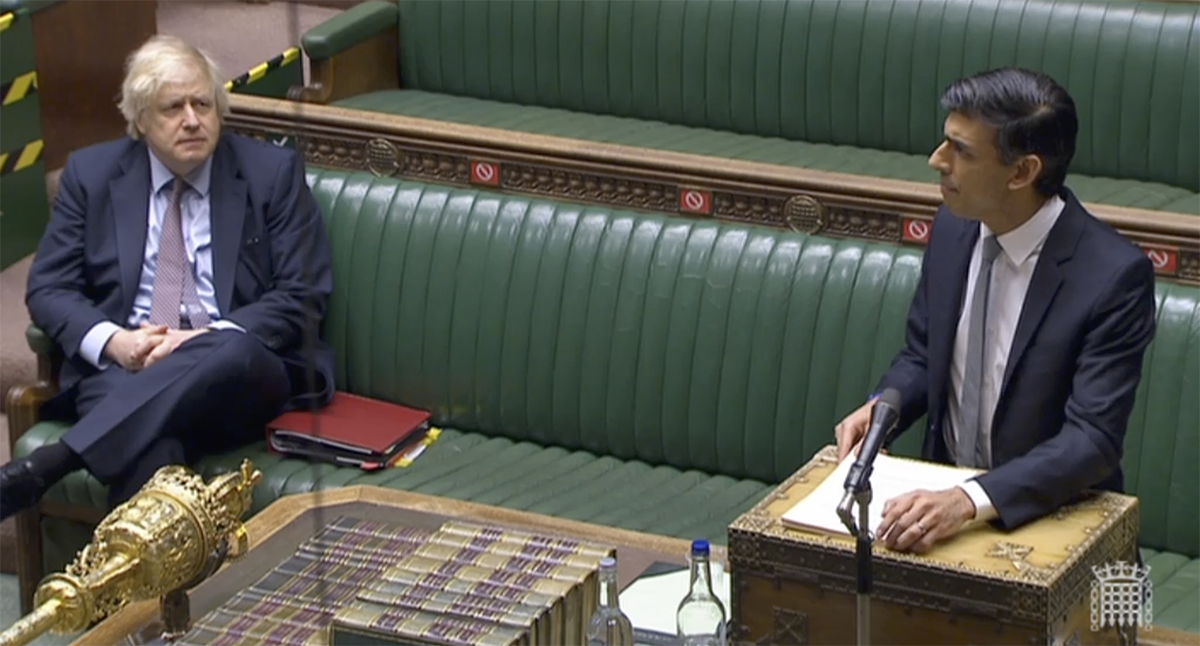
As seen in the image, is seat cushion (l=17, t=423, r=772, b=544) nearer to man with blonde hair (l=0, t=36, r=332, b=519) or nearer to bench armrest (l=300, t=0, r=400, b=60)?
man with blonde hair (l=0, t=36, r=332, b=519)

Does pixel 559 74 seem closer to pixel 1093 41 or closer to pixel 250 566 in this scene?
pixel 1093 41

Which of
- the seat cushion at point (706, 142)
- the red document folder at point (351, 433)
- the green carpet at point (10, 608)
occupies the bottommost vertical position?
the green carpet at point (10, 608)

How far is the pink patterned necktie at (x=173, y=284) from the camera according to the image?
4.45 meters

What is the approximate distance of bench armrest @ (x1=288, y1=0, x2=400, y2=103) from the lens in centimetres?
537

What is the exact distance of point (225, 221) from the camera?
14.7 ft

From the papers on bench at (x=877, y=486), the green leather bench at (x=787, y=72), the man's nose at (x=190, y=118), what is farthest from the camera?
the green leather bench at (x=787, y=72)

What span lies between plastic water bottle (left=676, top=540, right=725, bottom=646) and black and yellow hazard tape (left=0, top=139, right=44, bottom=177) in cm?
343

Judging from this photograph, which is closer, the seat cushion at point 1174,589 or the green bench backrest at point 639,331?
the seat cushion at point 1174,589

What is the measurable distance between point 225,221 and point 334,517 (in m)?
1.12

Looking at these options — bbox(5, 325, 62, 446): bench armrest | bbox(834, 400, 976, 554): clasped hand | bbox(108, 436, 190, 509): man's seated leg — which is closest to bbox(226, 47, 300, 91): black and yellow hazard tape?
bbox(5, 325, 62, 446): bench armrest

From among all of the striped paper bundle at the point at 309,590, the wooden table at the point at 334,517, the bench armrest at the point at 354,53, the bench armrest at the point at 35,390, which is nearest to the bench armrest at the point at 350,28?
the bench armrest at the point at 354,53

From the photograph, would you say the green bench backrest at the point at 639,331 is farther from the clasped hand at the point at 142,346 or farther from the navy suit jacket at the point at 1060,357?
the navy suit jacket at the point at 1060,357

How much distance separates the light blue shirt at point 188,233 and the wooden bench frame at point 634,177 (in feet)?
0.82

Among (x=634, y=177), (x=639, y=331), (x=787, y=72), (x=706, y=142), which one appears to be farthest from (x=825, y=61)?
(x=639, y=331)
